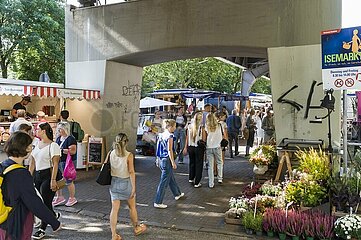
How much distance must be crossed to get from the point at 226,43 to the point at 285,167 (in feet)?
11.5

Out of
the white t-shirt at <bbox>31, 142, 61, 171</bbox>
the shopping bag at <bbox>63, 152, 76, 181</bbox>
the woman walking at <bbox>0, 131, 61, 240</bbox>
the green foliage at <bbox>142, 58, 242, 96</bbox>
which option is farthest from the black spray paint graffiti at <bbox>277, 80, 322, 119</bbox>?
the green foliage at <bbox>142, 58, 242, 96</bbox>

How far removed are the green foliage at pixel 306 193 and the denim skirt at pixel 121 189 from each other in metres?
2.80

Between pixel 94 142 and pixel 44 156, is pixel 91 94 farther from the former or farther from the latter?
pixel 44 156

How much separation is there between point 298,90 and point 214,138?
234 cm

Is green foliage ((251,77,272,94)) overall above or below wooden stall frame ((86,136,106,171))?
above

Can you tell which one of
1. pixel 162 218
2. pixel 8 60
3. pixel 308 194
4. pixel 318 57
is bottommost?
pixel 162 218

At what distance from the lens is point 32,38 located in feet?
65.6

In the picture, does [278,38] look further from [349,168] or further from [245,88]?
[245,88]

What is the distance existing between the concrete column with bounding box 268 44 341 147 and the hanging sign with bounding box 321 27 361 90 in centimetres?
237

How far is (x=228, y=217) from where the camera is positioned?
247 inches

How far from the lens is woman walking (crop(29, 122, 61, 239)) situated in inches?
219

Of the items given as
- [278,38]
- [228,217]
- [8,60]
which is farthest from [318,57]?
[8,60]

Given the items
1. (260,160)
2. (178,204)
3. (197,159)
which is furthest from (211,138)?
(178,204)

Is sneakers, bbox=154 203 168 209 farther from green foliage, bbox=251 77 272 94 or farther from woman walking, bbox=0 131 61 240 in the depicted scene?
green foliage, bbox=251 77 272 94
